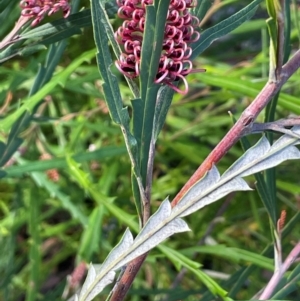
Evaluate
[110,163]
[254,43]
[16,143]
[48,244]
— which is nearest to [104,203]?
[16,143]

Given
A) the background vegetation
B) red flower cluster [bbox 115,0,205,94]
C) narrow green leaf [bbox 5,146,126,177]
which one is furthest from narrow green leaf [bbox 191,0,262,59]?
narrow green leaf [bbox 5,146,126,177]

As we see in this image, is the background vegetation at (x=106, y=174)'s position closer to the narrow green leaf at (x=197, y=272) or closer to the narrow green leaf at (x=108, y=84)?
the narrow green leaf at (x=197, y=272)

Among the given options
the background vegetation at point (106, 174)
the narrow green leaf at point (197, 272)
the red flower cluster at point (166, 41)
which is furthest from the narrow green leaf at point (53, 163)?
the red flower cluster at point (166, 41)

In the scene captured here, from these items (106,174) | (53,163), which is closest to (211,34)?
(53,163)

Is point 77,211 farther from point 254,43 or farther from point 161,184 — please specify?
point 254,43

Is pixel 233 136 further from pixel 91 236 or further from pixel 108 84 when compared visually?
pixel 91 236

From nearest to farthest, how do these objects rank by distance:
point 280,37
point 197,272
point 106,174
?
1. point 280,37
2. point 197,272
3. point 106,174

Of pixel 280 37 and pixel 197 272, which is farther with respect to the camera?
pixel 197 272
